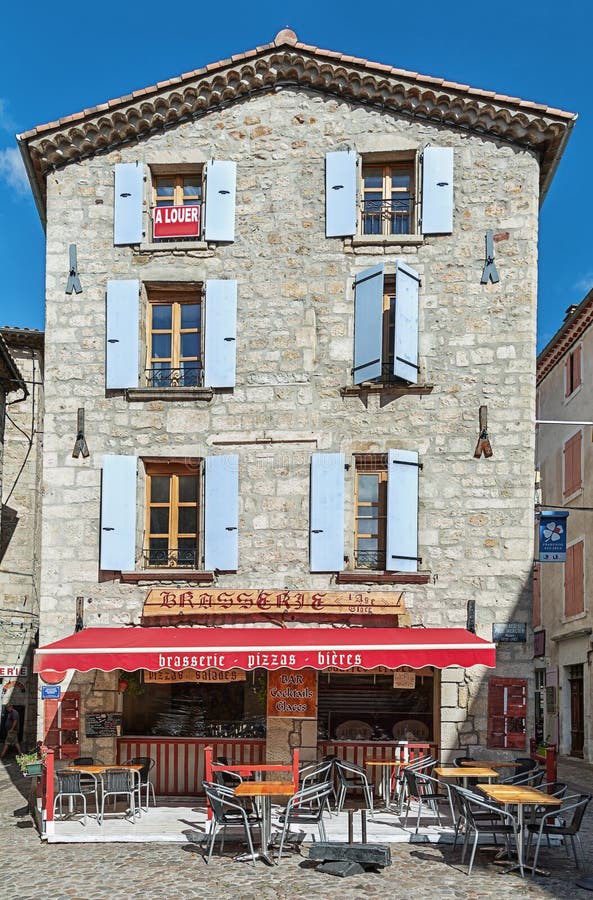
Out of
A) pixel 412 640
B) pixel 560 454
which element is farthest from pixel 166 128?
pixel 560 454

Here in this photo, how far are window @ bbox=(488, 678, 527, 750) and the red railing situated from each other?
2913 mm

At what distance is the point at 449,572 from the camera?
40.4 feet

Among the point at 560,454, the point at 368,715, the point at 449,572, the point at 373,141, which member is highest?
the point at 373,141

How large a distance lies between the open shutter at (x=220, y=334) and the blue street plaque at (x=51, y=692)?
427 centimetres

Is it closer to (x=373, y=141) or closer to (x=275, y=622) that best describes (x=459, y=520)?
(x=275, y=622)

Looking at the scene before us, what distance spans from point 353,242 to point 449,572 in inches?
179

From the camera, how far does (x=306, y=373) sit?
1281 cm

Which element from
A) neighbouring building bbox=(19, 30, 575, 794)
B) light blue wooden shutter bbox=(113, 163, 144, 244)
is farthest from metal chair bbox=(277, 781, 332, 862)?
light blue wooden shutter bbox=(113, 163, 144, 244)

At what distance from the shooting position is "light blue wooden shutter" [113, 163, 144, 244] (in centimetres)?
1323

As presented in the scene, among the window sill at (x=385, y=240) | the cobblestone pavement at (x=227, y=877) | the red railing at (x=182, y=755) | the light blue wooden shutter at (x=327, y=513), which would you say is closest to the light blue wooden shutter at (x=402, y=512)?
the light blue wooden shutter at (x=327, y=513)

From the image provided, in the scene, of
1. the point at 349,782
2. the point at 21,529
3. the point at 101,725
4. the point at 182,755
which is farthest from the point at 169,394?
the point at 21,529

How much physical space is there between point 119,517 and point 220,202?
4.45 m

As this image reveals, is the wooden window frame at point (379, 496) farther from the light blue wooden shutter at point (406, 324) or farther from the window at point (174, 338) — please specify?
the window at point (174, 338)

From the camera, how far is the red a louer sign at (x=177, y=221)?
13289mm
